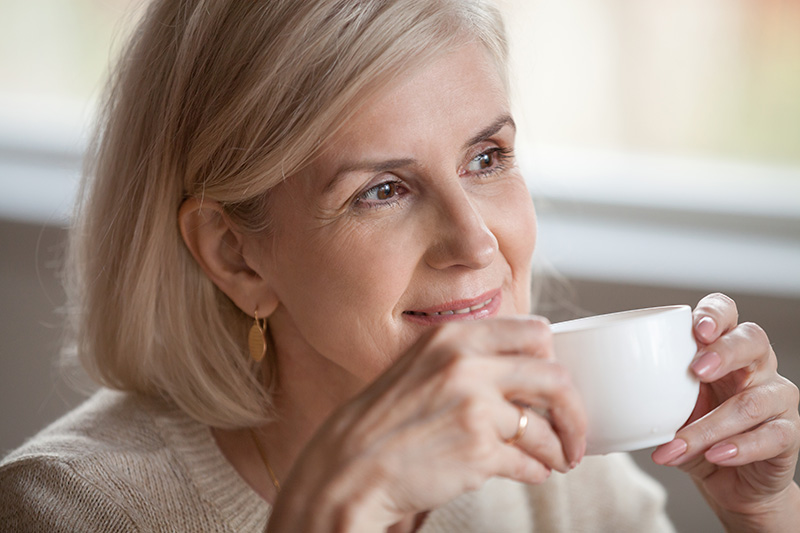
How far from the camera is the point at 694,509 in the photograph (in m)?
2.53

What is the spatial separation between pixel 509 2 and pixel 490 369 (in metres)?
1.08

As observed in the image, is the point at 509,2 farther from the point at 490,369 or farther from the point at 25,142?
the point at 25,142

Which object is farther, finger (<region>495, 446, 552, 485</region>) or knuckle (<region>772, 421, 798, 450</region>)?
knuckle (<region>772, 421, 798, 450</region>)

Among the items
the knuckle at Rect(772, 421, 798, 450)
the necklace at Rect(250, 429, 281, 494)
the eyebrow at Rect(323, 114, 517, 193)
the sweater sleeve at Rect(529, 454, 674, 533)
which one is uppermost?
the eyebrow at Rect(323, 114, 517, 193)

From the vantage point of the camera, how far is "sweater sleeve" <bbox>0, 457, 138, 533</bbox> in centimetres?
141

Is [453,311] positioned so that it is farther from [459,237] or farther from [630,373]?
[630,373]

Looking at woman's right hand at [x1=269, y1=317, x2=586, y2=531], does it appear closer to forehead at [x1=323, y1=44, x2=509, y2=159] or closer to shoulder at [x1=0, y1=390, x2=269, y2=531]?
forehead at [x1=323, y1=44, x2=509, y2=159]

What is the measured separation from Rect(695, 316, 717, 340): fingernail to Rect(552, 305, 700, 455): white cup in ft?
0.21

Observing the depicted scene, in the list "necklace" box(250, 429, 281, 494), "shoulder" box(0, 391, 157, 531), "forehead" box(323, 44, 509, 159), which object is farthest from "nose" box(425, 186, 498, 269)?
"shoulder" box(0, 391, 157, 531)

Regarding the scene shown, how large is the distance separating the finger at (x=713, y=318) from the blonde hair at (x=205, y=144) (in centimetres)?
59

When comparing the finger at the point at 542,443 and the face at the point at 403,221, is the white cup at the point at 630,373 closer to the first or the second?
the finger at the point at 542,443

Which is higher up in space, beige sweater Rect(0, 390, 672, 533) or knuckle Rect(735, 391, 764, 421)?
knuckle Rect(735, 391, 764, 421)

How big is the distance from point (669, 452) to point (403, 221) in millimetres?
543

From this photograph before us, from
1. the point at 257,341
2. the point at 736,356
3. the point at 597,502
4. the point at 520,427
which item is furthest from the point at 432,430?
the point at 597,502
